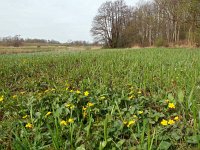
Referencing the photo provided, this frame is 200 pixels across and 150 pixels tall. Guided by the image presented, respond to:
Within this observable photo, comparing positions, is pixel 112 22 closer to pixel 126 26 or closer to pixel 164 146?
pixel 126 26

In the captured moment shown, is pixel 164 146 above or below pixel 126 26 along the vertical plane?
below

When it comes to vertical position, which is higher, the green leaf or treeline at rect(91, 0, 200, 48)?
treeline at rect(91, 0, 200, 48)

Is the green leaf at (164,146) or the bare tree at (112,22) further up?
the bare tree at (112,22)

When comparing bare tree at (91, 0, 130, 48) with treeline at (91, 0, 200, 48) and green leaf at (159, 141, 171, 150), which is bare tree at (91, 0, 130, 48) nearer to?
treeline at (91, 0, 200, 48)

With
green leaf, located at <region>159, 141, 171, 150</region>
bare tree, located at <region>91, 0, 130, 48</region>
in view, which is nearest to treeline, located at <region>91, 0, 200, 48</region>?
bare tree, located at <region>91, 0, 130, 48</region>

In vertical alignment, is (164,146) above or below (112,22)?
below

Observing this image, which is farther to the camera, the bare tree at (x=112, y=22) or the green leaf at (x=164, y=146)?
the bare tree at (x=112, y=22)

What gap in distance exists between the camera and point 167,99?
2807mm

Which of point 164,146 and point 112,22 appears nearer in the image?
point 164,146

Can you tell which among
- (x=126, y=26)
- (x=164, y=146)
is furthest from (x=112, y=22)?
(x=164, y=146)

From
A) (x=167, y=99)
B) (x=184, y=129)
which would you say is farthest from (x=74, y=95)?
(x=184, y=129)

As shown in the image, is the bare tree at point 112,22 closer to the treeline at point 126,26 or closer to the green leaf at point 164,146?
the treeline at point 126,26

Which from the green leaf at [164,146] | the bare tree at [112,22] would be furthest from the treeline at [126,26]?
the green leaf at [164,146]

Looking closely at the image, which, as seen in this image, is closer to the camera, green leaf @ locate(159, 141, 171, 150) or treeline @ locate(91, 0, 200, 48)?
green leaf @ locate(159, 141, 171, 150)
